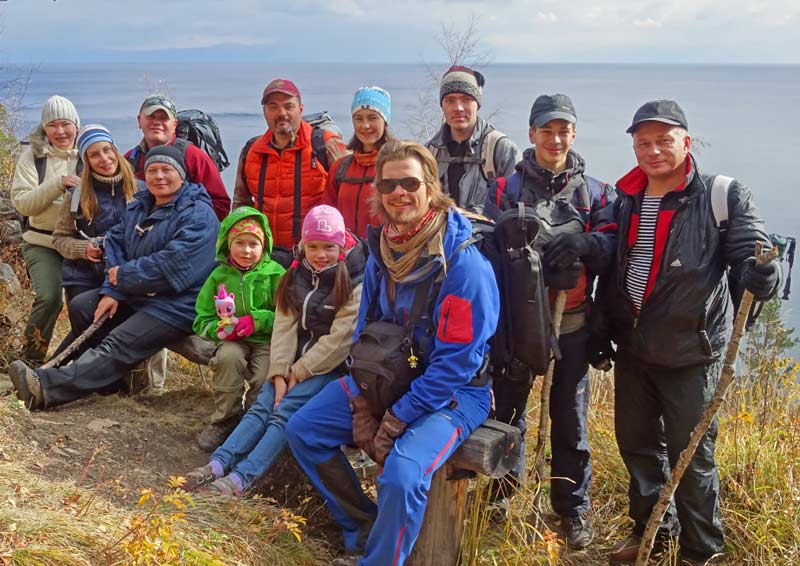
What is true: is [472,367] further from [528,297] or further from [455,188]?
[455,188]

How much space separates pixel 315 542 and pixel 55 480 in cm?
147

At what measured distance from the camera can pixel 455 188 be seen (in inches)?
215

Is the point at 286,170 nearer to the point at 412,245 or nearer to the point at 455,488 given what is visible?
the point at 412,245

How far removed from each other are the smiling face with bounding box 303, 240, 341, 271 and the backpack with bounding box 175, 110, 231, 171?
7.84ft

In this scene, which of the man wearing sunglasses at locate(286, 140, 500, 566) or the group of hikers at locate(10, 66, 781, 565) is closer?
the man wearing sunglasses at locate(286, 140, 500, 566)

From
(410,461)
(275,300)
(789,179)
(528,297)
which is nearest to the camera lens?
(410,461)

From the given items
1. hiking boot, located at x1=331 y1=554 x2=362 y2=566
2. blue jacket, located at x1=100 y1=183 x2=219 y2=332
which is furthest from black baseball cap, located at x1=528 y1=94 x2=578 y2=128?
blue jacket, located at x1=100 y1=183 x2=219 y2=332

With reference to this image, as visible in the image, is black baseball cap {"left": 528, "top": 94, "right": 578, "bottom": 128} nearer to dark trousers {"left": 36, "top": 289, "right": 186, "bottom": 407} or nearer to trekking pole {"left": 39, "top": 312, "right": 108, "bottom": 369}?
dark trousers {"left": 36, "top": 289, "right": 186, "bottom": 407}

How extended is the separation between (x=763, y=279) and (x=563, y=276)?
39.2 inches

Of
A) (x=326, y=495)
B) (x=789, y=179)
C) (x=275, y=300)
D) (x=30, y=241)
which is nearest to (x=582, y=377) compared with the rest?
(x=326, y=495)

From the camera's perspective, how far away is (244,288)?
5.41 metres

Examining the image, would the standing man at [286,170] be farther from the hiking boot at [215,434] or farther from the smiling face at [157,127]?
the hiking boot at [215,434]

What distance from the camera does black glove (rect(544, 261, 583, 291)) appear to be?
4.16m

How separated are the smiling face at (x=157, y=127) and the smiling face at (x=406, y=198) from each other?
10.2ft
